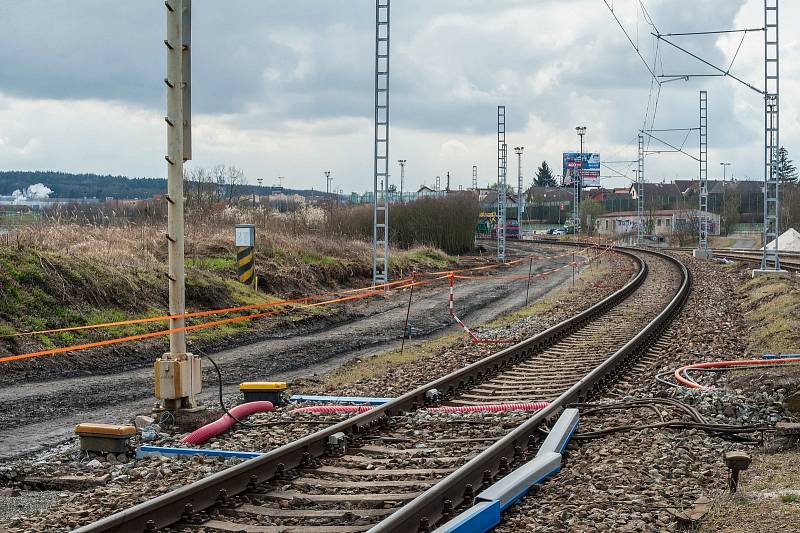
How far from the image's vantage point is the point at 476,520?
5.92m

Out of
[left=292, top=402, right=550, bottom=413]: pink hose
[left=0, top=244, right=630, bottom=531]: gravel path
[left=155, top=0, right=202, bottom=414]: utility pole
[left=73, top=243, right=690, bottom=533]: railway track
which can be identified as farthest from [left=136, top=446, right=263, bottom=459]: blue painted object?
[left=292, top=402, right=550, bottom=413]: pink hose

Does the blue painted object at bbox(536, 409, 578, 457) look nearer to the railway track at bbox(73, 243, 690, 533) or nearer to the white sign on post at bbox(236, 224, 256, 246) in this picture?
the railway track at bbox(73, 243, 690, 533)

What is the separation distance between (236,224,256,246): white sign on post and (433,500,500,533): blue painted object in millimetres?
17346

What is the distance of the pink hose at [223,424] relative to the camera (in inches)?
358

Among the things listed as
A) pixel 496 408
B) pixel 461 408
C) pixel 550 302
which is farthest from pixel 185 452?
pixel 550 302

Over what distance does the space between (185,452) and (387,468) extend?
1.98 meters

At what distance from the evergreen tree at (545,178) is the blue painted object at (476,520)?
183 metres

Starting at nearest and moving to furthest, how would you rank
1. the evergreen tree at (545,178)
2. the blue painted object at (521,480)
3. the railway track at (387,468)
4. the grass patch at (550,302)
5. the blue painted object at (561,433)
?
the railway track at (387,468), the blue painted object at (521,480), the blue painted object at (561,433), the grass patch at (550,302), the evergreen tree at (545,178)

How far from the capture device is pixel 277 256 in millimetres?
29203

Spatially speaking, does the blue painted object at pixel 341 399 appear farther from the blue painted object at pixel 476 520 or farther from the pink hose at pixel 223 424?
the blue painted object at pixel 476 520

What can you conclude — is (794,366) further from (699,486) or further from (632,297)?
(632,297)

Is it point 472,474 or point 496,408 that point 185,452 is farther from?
point 496,408

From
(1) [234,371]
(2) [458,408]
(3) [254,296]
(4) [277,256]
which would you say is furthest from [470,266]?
(2) [458,408]

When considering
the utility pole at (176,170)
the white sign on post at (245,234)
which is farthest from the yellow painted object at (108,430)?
the white sign on post at (245,234)
